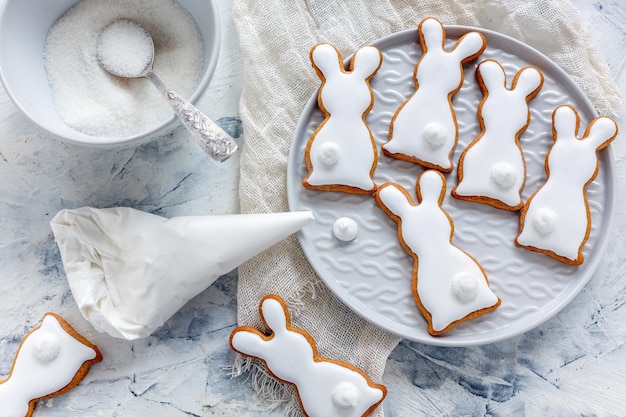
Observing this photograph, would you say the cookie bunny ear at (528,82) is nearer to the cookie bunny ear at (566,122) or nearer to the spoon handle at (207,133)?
the cookie bunny ear at (566,122)

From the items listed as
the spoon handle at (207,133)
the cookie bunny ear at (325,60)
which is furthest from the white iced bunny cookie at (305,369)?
the cookie bunny ear at (325,60)

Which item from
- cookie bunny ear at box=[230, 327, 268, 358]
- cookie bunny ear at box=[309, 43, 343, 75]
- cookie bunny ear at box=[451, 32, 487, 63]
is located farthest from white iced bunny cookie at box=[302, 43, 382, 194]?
cookie bunny ear at box=[230, 327, 268, 358]

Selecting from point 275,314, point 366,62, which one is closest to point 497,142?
point 366,62

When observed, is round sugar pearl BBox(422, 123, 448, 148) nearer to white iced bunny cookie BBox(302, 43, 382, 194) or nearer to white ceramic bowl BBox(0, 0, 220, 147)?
white iced bunny cookie BBox(302, 43, 382, 194)

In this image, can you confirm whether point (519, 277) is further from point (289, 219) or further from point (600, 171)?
point (289, 219)

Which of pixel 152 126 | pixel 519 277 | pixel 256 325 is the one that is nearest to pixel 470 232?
pixel 519 277

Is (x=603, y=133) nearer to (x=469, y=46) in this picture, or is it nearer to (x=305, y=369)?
(x=469, y=46)
